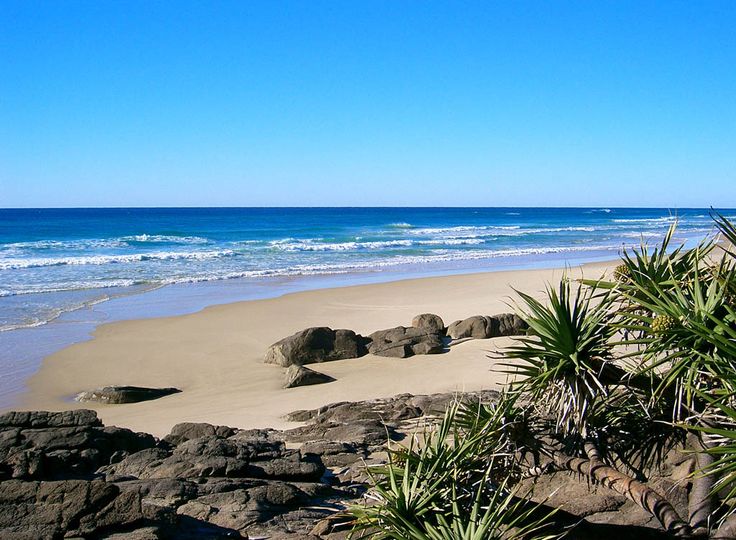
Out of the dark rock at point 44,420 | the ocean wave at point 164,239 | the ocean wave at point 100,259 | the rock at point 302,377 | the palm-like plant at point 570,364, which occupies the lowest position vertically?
the rock at point 302,377

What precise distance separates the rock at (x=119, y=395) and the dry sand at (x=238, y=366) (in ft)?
0.61

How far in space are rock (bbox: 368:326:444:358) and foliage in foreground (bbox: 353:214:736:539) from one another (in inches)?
352

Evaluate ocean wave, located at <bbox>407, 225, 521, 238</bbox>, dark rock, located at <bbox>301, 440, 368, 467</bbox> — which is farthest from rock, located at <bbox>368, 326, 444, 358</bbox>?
ocean wave, located at <bbox>407, 225, 521, 238</bbox>

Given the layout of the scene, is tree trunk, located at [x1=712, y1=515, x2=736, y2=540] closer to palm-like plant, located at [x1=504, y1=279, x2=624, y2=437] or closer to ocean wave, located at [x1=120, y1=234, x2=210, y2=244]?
palm-like plant, located at [x1=504, y1=279, x2=624, y2=437]

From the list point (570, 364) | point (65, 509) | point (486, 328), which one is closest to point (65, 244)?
point (486, 328)

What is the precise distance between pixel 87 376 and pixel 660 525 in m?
11.3

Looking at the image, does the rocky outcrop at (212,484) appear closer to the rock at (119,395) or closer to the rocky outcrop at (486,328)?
the rock at (119,395)

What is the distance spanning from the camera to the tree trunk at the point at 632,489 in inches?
163

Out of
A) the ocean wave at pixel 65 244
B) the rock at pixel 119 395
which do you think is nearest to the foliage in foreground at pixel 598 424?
the rock at pixel 119 395

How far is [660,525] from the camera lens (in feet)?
14.0

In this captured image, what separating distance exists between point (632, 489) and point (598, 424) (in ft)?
1.96

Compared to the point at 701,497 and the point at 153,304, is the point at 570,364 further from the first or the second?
the point at 153,304

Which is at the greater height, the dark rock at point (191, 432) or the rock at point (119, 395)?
the dark rock at point (191, 432)

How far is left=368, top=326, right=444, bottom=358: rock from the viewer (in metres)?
14.2
